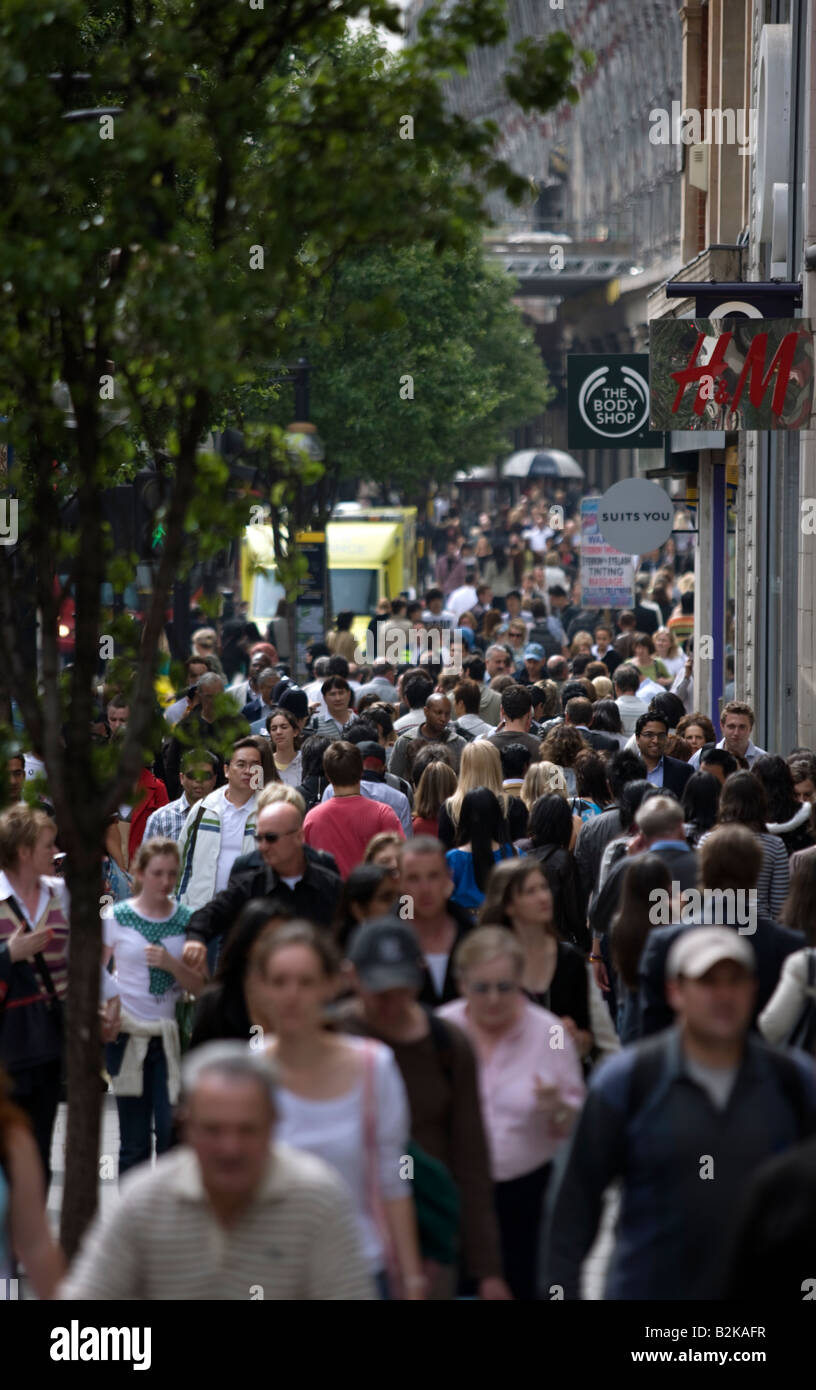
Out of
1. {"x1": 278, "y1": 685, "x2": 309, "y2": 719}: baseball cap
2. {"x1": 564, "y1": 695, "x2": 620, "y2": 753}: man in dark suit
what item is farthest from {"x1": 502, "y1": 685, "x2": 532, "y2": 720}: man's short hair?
{"x1": 278, "y1": 685, "x2": 309, "y2": 719}: baseball cap

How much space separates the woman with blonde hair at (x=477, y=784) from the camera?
33.9ft

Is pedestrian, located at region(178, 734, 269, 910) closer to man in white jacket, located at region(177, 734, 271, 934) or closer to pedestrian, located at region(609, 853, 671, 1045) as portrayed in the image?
man in white jacket, located at region(177, 734, 271, 934)

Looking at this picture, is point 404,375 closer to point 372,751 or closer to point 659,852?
point 372,751

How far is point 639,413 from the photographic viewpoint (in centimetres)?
2208

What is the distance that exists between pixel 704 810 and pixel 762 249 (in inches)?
434

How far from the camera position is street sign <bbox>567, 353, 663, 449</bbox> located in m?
21.9

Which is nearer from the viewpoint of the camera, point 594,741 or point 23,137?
point 23,137

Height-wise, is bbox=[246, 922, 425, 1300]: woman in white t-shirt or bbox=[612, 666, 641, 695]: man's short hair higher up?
bbox=[612, 666, 641, 695]: man's short hair

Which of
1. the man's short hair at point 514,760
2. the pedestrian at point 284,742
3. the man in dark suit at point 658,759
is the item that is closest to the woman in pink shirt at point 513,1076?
the man in dark suit at point 658,759

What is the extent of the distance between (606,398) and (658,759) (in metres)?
10.7

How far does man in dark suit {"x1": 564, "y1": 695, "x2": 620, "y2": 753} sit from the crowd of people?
4 cm

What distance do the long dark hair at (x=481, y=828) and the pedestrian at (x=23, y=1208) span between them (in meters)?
4.43
